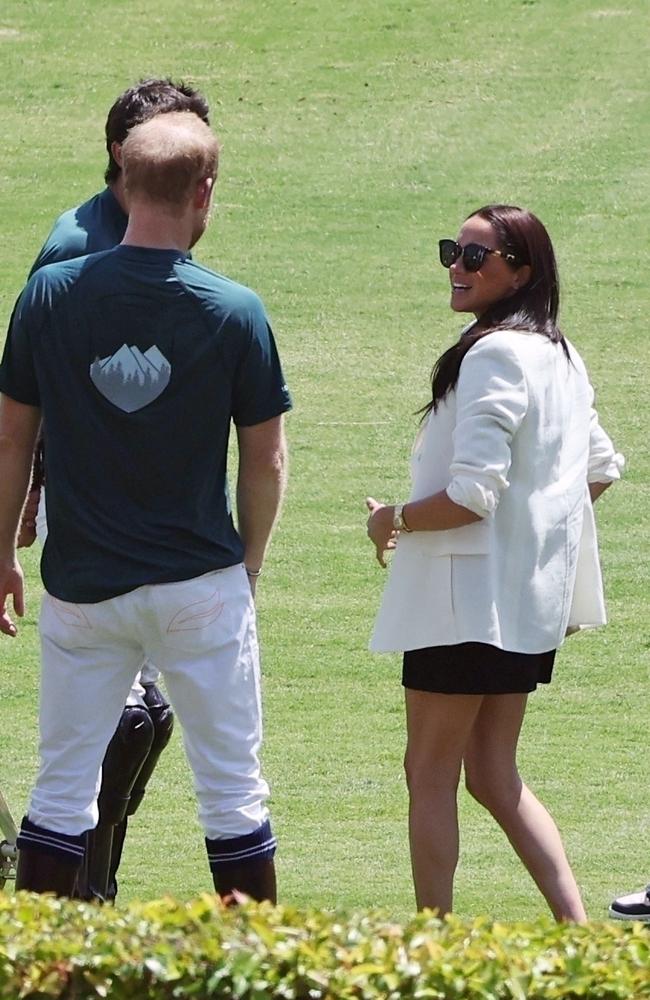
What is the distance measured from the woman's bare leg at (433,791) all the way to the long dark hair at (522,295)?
2.34ft

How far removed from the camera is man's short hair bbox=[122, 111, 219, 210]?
3.62 metres

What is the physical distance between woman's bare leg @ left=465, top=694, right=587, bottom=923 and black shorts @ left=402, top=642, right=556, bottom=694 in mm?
171

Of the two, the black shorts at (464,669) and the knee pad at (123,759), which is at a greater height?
the black shorts at (464,669)

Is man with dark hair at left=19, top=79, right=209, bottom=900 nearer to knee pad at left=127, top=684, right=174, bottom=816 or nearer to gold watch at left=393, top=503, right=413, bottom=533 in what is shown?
knee pad at left=127, top=684, right=174, bottom=816

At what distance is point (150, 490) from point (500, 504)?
0.87 m

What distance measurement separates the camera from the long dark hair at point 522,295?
13.6ft

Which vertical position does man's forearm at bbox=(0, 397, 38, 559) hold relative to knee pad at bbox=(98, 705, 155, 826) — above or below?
above

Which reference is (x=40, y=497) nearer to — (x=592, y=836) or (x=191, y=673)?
(x=191, y=673)

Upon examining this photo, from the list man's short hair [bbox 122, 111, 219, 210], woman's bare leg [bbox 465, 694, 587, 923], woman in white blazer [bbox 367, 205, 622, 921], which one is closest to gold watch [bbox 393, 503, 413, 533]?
woman in white blazer [bbox 367, 205, 622, 921]

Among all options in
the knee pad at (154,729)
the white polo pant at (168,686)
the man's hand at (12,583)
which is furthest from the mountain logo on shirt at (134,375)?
the knee pad at (154,729)

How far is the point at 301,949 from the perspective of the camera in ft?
9.11

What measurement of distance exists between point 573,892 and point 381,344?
7370 mm

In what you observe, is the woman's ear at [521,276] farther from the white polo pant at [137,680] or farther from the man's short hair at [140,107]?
the white polo pant at [137,680]

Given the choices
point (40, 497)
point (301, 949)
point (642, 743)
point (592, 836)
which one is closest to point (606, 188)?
point (642, 743)
